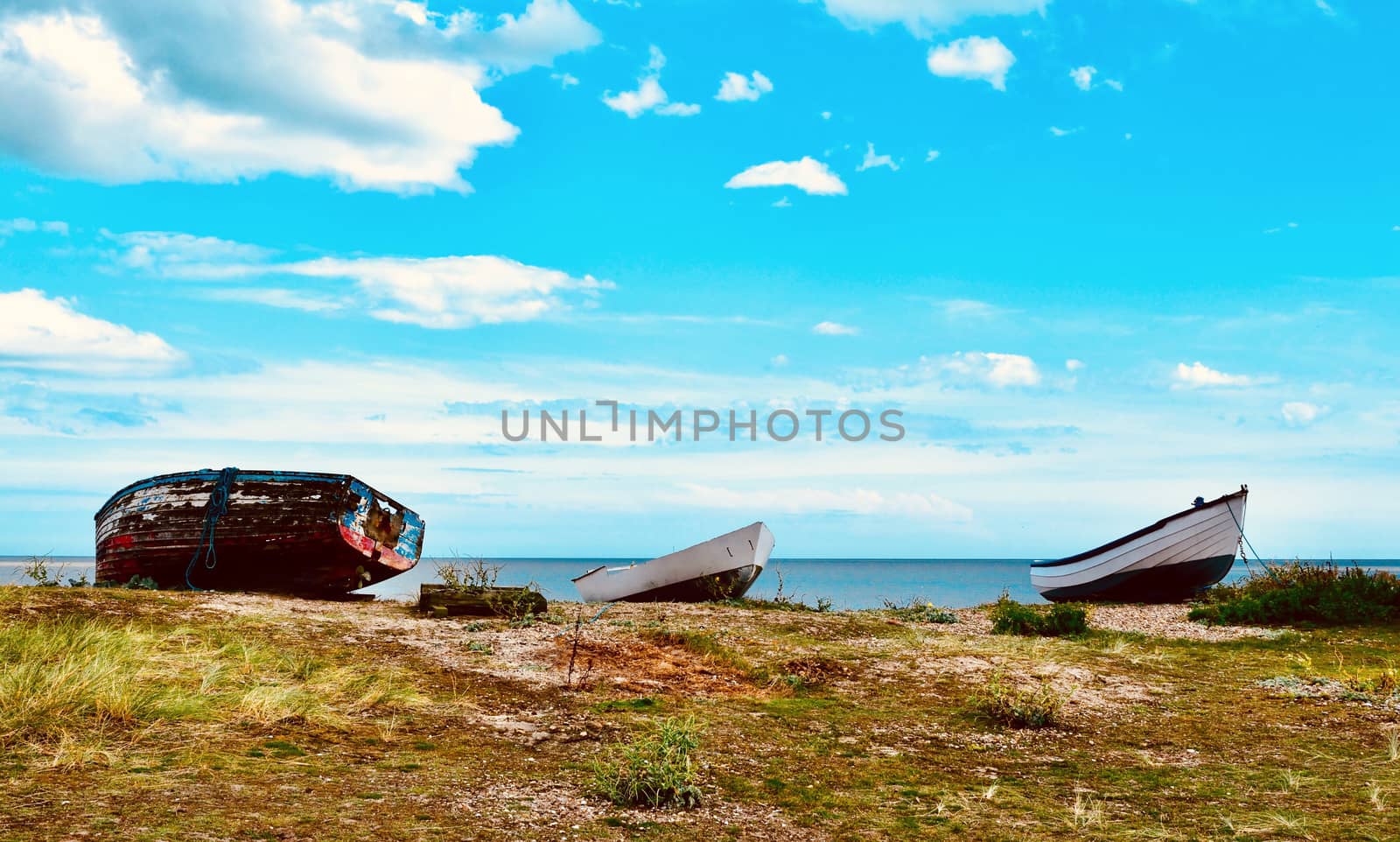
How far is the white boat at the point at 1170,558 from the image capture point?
2017cm

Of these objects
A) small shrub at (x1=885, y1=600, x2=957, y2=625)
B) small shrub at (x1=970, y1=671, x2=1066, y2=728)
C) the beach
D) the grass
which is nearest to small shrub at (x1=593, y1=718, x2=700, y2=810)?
the beach

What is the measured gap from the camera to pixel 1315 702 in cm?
877

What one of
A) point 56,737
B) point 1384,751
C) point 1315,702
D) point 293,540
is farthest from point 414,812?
point 293,540

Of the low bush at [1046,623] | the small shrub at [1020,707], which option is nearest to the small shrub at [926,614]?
the low bush at [1046,623]

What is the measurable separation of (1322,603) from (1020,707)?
32.7ft

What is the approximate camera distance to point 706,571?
18.6 m

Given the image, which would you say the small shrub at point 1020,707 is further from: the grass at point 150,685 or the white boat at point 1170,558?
the white boat at point 1170,558

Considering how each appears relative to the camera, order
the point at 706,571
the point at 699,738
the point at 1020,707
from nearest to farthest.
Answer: the point at 699,738
the point at 1020,707
the point at 706,571

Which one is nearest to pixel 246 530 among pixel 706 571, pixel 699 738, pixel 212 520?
pixel 212 520

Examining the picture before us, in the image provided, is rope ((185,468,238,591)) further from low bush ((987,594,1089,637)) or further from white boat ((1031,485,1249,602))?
white boat ((1031,485,1249,602))

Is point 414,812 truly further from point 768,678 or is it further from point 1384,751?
point 1384,751

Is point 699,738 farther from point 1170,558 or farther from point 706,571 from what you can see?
point 1170,558

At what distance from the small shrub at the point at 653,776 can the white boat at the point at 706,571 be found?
1256 centimetres

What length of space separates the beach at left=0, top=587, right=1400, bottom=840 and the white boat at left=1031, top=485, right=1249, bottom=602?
27.1ft
